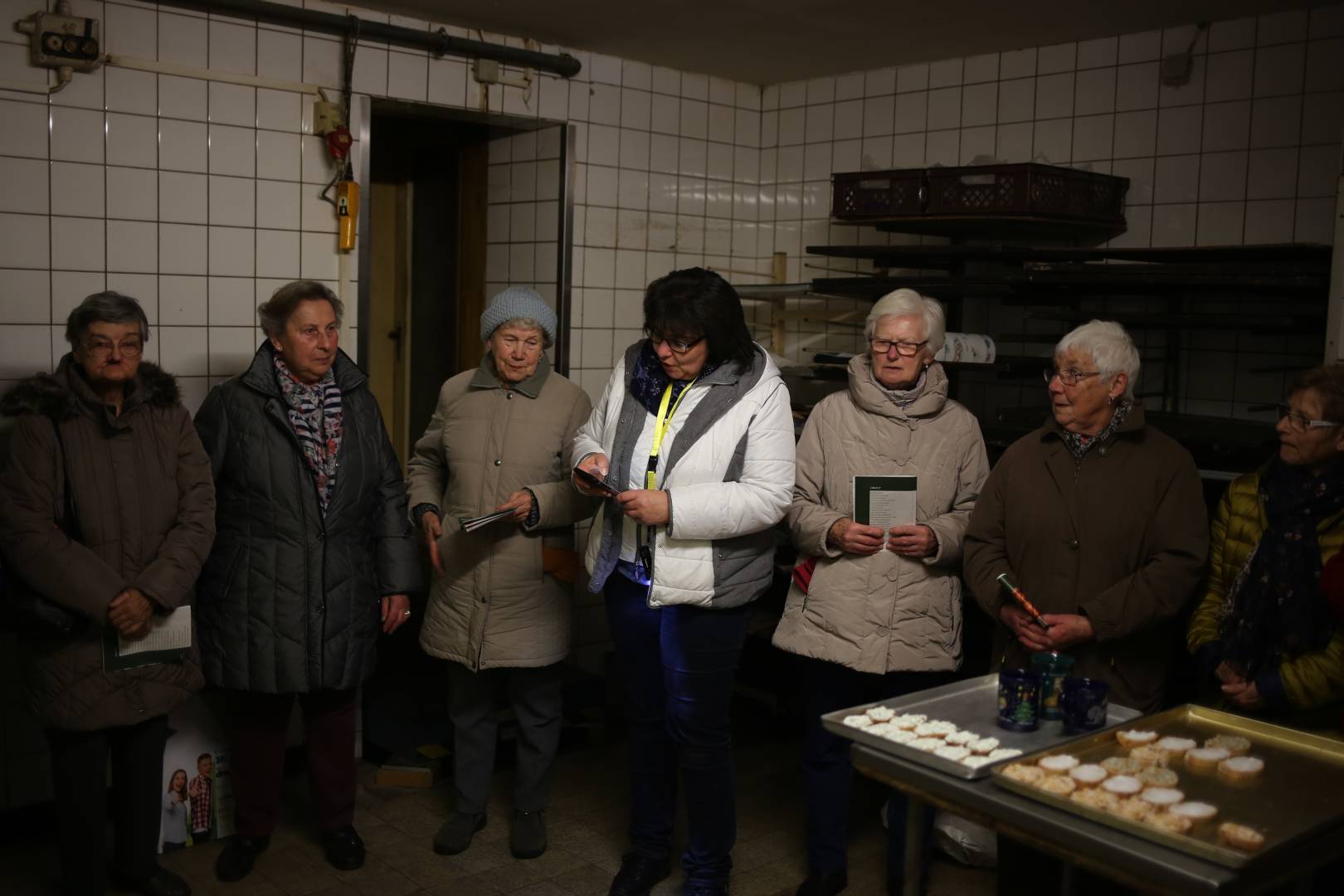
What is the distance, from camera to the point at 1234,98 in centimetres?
365

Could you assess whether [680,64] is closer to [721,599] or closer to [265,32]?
[265,32]

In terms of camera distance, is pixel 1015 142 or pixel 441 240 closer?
pixel 1015 142

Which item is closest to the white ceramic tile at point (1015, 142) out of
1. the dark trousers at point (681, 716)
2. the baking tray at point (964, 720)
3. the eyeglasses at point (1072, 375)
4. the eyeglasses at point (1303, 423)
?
the eyeglasses at point (1072, 375)

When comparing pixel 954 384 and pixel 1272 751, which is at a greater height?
pixel 954 384

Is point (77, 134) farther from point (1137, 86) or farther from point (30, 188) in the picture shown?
point (1137, 86)

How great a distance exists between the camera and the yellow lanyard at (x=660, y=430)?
9.34ft

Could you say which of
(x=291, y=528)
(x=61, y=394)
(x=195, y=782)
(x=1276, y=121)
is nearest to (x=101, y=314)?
(x=61, y=394)

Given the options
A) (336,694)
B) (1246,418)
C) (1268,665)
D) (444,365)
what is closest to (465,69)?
(444,365)

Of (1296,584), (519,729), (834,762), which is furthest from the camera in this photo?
(519,729)

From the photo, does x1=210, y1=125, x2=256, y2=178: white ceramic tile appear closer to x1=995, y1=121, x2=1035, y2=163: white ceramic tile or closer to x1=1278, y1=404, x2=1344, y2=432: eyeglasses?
x1=995, y1=121, x2=1035, y2=163: white ceramic tile

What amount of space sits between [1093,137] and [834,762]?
226 cm

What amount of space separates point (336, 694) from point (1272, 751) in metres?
2.23

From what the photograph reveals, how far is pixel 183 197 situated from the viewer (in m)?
3.58

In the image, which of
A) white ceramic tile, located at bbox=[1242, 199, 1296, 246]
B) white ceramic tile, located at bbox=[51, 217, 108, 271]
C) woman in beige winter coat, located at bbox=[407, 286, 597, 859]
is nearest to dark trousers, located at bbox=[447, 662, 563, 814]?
woman in beige winter coat, located at bbox=[407, 286, 597, 859]
